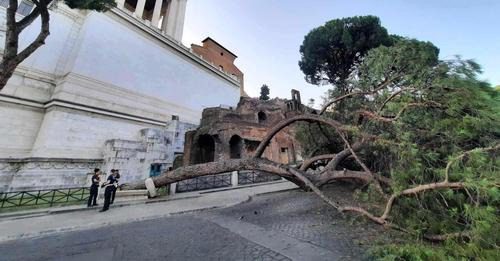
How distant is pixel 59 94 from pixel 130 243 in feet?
43.5

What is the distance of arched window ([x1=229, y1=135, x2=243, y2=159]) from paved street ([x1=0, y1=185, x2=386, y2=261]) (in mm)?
12780

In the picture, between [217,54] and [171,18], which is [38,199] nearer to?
[171,18]

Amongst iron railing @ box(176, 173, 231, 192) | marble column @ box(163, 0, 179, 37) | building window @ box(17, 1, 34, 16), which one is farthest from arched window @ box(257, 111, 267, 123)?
building window @ box(17, 1, 34, 16)

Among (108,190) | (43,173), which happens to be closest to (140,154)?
(43,173)

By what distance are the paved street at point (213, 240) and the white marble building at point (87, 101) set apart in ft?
25.4

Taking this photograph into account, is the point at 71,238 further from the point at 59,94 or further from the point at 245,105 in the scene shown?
the point at 245,105

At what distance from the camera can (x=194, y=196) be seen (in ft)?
32.2

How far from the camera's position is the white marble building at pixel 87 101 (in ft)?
38.0

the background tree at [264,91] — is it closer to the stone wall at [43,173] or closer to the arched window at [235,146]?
the arched window at [235,146]

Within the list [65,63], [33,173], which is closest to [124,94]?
[65,63]

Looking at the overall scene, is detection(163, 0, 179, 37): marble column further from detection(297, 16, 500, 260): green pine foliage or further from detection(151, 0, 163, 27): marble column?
detection(297, 16, 500, 260): green pine foliage

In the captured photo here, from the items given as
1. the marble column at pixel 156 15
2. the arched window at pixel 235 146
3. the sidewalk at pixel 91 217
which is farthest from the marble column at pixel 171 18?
the sidewalk at pixel 91 217

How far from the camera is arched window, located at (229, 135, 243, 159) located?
19525mm

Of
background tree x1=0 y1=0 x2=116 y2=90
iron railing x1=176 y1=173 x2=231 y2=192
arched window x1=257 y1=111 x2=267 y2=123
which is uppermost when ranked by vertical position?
arched window x1=257 y1=111 x2=267 y2=123
